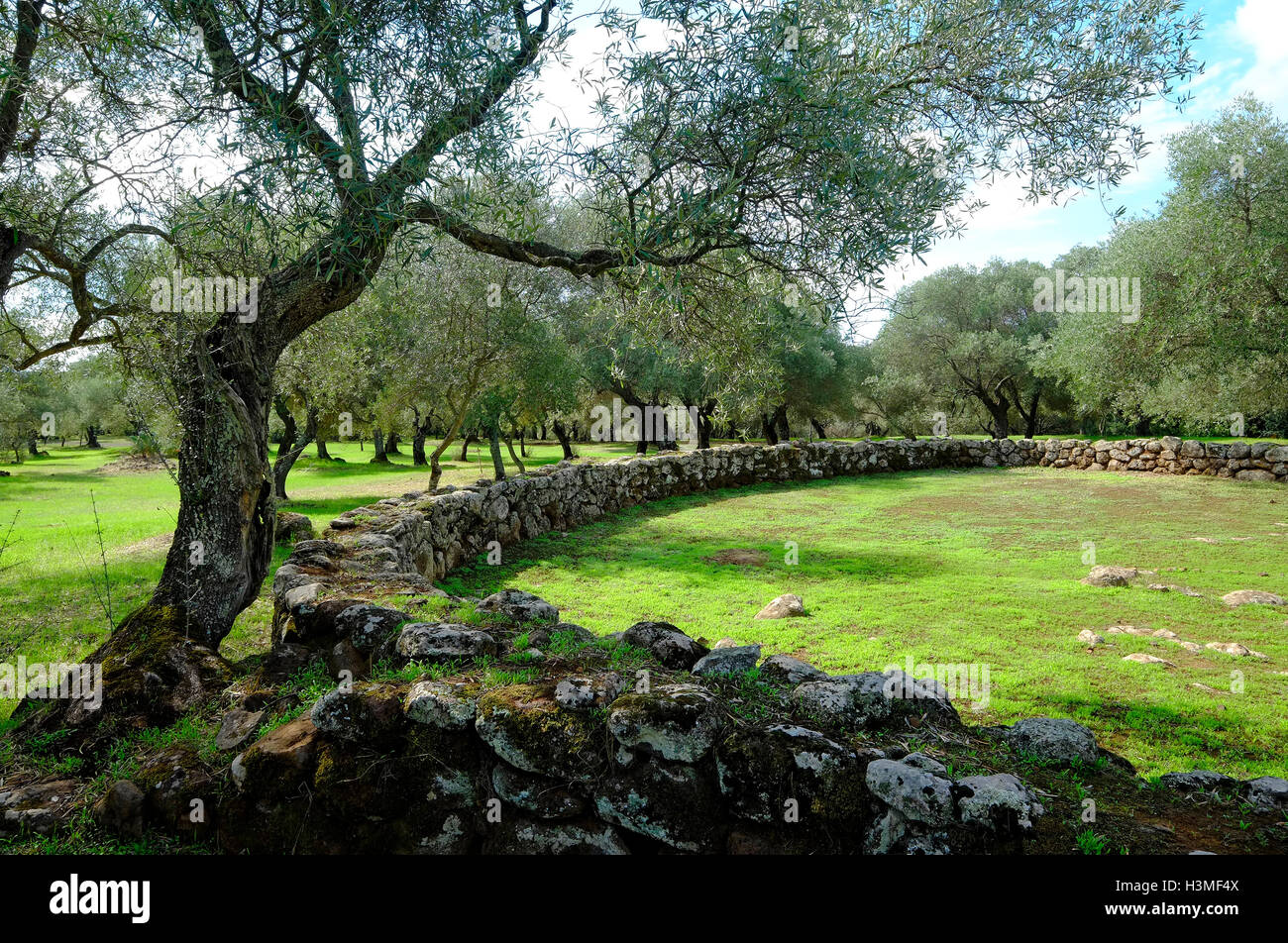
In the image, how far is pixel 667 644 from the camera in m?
4.34

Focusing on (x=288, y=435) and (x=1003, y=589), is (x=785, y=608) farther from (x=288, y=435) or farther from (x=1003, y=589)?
(x=288, y=435)

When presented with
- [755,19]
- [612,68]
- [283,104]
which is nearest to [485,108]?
[612,68]

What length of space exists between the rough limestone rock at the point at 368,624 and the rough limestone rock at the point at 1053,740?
3.71 m

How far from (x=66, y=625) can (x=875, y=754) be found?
8416 mm

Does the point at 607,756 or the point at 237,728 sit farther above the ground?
the point at 607,756

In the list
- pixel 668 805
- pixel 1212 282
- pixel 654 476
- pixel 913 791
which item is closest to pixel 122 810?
pixel 668 805

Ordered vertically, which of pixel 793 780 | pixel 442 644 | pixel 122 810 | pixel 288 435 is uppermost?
pixel 288 435

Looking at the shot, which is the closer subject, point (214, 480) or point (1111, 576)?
point (214, 480)

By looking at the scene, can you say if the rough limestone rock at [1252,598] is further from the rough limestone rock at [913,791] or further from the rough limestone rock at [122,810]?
the rough limestone rock at [122,810]

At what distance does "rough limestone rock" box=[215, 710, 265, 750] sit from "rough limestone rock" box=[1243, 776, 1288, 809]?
4986 millimetres

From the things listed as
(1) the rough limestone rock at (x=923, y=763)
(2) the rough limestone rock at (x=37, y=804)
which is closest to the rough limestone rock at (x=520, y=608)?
(2) the rough limestone rock at (x=37, y=804)

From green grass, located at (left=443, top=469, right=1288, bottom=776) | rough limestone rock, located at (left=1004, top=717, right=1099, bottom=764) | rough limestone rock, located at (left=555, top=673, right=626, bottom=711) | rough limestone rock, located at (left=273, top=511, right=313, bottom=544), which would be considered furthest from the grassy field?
rough limestone rock, located at (left=555, top=673, right=626, bottom=711)

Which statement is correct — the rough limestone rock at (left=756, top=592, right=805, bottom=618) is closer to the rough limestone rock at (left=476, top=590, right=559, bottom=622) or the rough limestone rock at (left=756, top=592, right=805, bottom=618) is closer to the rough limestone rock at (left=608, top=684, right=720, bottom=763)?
the rough limestone rock at (left=476, top=590, right=559, bottom=622)

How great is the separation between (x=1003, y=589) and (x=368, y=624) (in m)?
7.61
